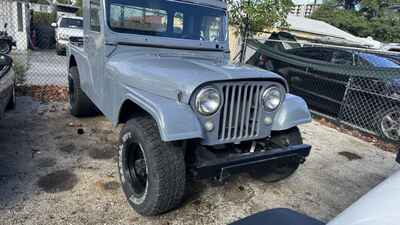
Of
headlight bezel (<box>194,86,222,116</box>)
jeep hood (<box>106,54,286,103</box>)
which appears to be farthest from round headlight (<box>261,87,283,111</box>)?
headlight bezel (<box>194,86,222,116</box>)

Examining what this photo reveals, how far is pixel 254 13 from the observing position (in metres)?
8.88

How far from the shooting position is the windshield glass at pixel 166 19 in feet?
11.5

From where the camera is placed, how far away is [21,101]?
5.98 m

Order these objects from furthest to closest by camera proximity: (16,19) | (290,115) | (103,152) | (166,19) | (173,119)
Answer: (16,19), (103,152), (166,19), (290,115), (173,119)

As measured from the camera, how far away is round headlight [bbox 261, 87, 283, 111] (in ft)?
9.36

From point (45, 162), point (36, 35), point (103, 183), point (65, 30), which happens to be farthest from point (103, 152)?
point (36, 35)

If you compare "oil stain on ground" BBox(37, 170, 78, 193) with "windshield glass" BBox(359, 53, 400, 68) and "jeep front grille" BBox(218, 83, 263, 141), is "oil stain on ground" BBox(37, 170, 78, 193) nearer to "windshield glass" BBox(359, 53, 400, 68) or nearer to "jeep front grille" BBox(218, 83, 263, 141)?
"jeep front grille" BBox(218, 83, 263, 141)

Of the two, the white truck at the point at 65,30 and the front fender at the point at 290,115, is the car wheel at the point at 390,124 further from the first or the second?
the white truck at the point at 65,30

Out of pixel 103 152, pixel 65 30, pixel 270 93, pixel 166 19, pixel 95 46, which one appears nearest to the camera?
pixel 270 93

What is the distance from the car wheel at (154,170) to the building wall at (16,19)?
14.8 meters

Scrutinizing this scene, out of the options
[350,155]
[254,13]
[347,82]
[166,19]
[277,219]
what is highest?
[254,13]

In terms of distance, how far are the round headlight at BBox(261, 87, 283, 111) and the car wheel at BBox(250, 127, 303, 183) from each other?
0.45m

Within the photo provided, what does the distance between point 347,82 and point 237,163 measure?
4.44 meters

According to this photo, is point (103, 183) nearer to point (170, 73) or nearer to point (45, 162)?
point (45, 162)
